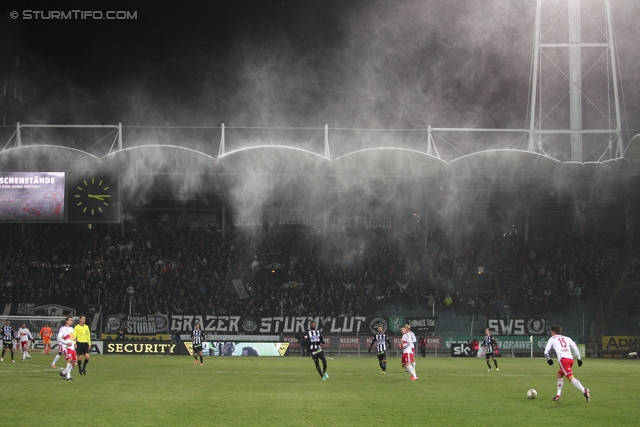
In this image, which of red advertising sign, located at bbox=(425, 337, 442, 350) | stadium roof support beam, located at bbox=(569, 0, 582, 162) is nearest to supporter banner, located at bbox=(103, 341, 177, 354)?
red advertising sign, located at bbox=(425, 337, 442, 350)

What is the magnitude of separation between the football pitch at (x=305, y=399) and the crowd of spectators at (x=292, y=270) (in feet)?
60.1

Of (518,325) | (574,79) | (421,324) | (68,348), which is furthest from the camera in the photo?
(421,324)

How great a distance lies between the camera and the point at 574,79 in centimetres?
3775

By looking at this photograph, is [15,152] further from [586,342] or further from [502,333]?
[586,342]

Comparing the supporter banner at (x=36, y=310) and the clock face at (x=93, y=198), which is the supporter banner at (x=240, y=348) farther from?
the clock face at (x=93, y=198)

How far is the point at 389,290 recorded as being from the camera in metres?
45.1

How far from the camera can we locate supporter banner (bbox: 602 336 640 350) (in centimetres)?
4128

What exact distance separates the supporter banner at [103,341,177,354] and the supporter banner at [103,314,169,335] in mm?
827

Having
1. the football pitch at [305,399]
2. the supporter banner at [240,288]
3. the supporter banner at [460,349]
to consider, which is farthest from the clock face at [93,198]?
the supporter banner at [460,349]

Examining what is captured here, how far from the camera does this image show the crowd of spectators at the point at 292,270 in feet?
143

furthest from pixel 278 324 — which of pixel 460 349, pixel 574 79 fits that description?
pixel 574 79

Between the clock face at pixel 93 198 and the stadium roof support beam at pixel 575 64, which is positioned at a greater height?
the stadium roof support beam at pixel 575 64

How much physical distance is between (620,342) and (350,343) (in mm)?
15204

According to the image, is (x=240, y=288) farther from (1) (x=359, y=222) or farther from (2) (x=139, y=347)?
(1) (x=359, y=222)
